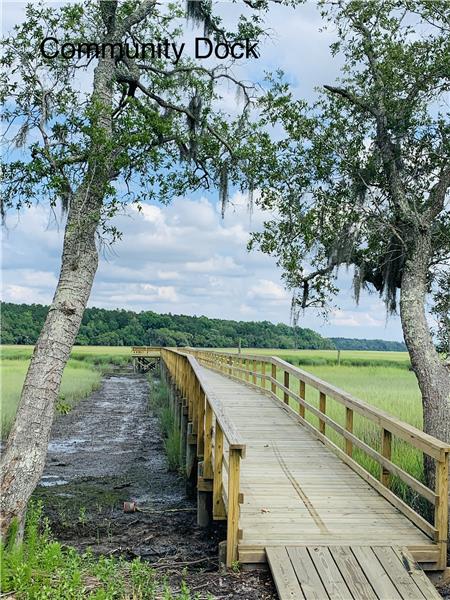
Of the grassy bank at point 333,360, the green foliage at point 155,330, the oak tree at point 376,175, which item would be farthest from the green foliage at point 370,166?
the green foliage at point 155,330

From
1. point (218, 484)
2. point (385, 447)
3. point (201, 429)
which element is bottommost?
point (218, 484)

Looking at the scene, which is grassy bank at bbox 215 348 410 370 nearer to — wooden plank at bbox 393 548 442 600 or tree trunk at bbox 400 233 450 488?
tree trunk at bbox 400 233 450 488

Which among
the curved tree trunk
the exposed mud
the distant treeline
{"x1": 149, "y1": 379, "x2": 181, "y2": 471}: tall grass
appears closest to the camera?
the exposed mud

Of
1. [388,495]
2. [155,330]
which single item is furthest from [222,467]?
[155,330]

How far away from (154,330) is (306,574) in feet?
203

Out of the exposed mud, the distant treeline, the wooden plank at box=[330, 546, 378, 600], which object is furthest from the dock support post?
the distant treeline

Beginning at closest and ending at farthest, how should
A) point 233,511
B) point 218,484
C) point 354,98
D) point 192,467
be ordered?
point 233,511 < point 218,484 < point 354,98 < point 192,467

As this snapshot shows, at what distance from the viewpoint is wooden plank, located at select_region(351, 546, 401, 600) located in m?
4.50

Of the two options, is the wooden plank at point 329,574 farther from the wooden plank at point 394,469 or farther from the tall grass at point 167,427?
the tall grass at point 167,427

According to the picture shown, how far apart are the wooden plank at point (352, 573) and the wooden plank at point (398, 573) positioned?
0.65 feet

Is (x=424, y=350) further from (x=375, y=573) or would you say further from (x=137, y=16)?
(x=137, y=16)

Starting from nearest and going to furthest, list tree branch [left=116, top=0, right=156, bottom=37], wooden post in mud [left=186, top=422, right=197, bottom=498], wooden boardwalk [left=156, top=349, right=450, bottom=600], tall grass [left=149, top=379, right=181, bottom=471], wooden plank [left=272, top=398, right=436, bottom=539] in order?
wooden boardwalk [left=156, top=349, right=450, bottom=600] < wooden plank [left=272, top=398, right=436, bottom=539] < tree branch [left=116, top=0, right=156, bottom=37] < wooden post in mud [left=186, top=422, right=197, bottom=498] < tall grass [left=149, top=379, right=181, bottom=471]

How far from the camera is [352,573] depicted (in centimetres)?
473

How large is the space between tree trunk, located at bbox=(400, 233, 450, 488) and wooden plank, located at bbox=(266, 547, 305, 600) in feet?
12.6
